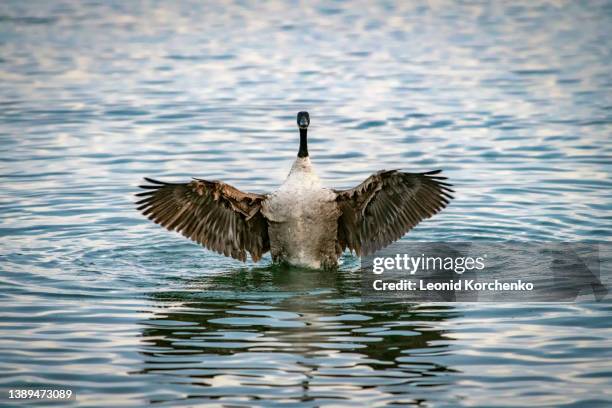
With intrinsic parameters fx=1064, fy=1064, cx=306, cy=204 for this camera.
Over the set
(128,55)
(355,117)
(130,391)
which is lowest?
(130,391)

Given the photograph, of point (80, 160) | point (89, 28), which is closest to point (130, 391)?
point (80, 160)

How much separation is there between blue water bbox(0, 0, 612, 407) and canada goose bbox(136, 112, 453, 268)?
0.36 m

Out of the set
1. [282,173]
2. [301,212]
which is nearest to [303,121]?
[301,212]

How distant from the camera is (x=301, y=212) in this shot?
37.2ft

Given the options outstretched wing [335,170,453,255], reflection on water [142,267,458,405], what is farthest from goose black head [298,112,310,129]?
reflection on water [142,267,458,405]

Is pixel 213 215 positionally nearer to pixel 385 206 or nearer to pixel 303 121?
pixel 303 121

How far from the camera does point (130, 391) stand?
8031 mm

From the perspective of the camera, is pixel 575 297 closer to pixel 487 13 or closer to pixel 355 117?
pixel 355 117

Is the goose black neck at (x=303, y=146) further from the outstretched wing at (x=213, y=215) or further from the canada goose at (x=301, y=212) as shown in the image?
the outstretched wing at (x=213, y=215)

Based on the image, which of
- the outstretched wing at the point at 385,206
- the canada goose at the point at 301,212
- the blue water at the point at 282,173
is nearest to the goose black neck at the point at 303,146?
the canada goose at the point at 301,212

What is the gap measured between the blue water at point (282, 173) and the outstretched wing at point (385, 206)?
50 cm

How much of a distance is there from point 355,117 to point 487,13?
44.8 ft

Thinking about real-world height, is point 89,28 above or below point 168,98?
above

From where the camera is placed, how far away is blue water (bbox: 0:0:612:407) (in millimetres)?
8477
